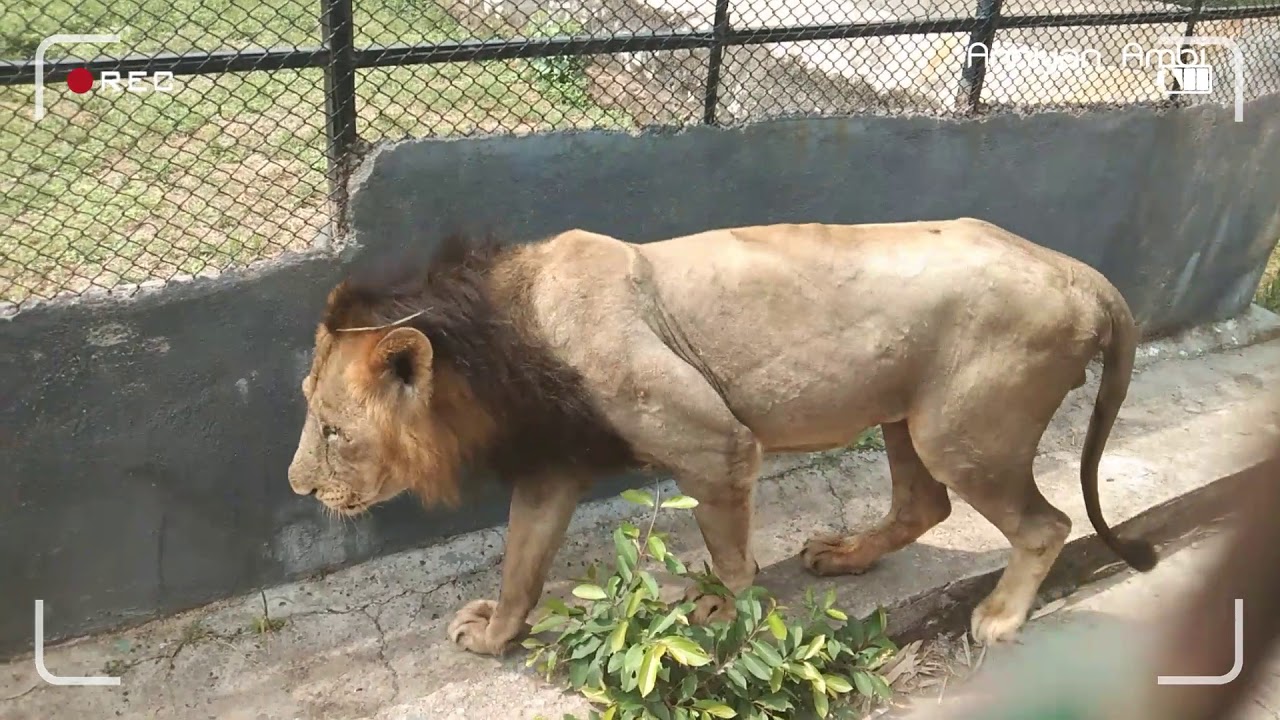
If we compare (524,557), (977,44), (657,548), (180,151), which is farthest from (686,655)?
(977,44)

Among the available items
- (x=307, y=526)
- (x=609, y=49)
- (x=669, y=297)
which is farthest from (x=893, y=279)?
(x=307, y=526)

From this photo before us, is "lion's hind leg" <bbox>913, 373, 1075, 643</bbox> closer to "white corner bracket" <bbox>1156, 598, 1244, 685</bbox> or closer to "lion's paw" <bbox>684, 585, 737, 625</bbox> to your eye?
"lion's paw" <bbox>684, 585, 737, 625</bbox>

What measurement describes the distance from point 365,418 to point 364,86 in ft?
9.32

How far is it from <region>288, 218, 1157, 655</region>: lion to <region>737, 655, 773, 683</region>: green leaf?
0.36m

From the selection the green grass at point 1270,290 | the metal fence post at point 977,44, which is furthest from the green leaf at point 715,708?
the green grass at point 1270,290

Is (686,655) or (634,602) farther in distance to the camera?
(634,602)

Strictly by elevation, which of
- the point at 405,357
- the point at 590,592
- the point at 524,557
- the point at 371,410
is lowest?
the point at 524,557

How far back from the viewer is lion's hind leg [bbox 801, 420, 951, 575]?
4242 millimetres

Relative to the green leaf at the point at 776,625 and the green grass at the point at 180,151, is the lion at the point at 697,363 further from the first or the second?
the green grass at the point at 180,151

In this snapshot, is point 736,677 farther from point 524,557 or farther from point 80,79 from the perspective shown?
point 80,79

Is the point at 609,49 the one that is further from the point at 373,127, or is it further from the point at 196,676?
the point at 196,676

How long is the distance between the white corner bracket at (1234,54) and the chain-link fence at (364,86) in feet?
0.09

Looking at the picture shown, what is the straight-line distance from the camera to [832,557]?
14.4 feet

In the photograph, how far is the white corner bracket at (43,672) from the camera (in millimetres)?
3781
